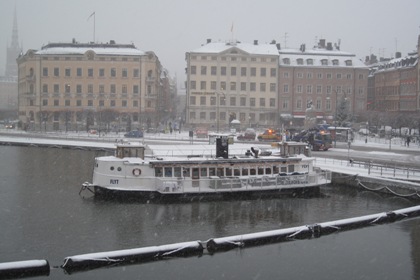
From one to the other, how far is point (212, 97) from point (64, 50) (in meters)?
21.4

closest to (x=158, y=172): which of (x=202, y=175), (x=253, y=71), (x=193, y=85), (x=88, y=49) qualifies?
(x=202, y=175)

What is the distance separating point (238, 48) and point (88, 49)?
68.0 ft

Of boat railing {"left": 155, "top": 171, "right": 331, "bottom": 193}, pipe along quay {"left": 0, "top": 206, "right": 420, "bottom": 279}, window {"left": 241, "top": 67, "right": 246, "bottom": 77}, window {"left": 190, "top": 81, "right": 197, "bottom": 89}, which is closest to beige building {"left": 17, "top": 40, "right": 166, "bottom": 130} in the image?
window {"left": 190, "top": 81, "right": 197, "bottom": 89}

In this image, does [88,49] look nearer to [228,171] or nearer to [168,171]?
[168,171]

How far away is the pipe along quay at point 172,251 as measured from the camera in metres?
16.8

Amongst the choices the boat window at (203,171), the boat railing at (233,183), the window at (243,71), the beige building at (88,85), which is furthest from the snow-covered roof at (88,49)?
the boat railing at (233,183)

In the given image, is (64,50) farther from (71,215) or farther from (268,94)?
(71,215)

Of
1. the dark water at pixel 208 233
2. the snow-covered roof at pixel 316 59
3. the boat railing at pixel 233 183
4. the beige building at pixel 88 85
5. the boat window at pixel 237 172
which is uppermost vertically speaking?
the snow-covered roof at pixel 316 59

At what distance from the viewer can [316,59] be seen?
7850 centimetres

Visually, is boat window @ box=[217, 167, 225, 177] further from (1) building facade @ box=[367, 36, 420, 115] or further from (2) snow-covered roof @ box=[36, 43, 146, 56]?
(1) building facade @ box=[367, 36, 420, 115]

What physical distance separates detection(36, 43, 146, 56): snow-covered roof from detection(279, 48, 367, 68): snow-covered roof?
20.5 metres

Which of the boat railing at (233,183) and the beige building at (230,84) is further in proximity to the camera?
the beige building at (230,84)

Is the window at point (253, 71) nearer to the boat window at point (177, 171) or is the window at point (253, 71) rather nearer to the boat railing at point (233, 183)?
the boat railing at point (233, 183)

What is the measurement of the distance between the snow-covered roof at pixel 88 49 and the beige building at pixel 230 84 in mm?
8362
